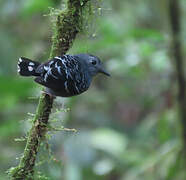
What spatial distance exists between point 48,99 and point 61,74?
0.28 meters

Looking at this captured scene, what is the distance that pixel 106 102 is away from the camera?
6.76 meters

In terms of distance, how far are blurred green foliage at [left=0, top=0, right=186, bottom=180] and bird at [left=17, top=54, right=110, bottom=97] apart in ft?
3.02

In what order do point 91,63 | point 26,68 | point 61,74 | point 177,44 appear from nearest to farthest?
point 61,74 < point 26,68 < point 91,63 < point 177,44

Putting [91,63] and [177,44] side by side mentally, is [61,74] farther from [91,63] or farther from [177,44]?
[177,44]

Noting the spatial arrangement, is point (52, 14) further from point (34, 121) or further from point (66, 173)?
point (66, 173)

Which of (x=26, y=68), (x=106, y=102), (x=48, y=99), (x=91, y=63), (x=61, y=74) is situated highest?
(x=106, y=102)

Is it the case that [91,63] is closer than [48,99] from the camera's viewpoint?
No

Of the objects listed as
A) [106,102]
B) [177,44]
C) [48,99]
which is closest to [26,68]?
[48,99]

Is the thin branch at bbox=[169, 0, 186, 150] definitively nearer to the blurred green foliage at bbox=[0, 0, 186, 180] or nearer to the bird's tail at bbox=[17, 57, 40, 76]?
the blurred green foliage at bbox=[0, 0, 186, 180]

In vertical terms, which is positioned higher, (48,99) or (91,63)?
(91,63)

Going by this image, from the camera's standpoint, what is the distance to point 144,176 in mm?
4711

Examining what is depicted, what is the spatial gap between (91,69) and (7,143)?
2.84 m

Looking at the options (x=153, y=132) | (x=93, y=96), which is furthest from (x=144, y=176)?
(x=93, y=96)

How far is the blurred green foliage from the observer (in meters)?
4.59
